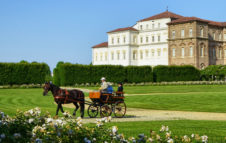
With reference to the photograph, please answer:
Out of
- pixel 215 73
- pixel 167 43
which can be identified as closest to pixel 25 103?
pixel 215 73

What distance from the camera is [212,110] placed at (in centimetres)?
2009

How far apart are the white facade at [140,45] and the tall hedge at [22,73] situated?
141 feet

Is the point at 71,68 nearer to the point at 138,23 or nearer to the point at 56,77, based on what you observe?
the point at 56,77

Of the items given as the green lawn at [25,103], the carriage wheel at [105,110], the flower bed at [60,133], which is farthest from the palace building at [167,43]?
the flower bed at [60,133]

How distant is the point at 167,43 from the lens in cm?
8931

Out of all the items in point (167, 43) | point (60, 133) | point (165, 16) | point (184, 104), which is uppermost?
point (165, 16)

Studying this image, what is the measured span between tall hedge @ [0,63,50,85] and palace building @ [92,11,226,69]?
35.9 meters

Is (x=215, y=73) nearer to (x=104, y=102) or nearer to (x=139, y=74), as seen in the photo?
(x=139, y=74)

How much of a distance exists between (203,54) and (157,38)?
16.4 m

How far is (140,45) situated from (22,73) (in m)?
49.2

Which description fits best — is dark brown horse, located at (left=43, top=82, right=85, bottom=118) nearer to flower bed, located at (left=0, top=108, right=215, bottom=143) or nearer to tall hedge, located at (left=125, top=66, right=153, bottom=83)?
flower bed, located at (left=0, top=108, right=215, bottom=143)

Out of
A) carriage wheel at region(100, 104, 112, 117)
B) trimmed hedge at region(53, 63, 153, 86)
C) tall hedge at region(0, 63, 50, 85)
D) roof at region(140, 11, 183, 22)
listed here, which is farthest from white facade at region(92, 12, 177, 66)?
carriage wheel at region(100, 104, 112, 117)

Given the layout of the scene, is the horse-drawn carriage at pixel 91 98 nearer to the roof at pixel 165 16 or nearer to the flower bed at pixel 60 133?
the flower bed at pixel 60 133

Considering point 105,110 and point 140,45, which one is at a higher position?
point 140,45
